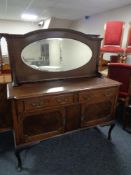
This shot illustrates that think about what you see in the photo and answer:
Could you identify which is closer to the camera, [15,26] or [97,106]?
[97,106]

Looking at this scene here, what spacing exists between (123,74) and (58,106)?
1.24 metres

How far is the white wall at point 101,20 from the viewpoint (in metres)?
4.11

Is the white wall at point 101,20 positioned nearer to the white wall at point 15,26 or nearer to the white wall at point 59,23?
the white wall at point 59,23

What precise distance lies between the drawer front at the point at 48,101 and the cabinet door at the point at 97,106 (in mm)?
151

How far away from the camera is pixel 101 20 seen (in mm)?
5023

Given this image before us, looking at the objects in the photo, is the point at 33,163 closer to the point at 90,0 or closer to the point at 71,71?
the point at 71,71

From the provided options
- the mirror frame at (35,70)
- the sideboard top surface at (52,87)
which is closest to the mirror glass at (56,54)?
the mirror frame at (35,70)

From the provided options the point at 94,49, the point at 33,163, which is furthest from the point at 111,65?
the point at 33,163

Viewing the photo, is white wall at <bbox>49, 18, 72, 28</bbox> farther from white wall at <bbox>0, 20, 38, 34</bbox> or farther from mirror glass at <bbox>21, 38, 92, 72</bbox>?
mirror glass at <bbox>21, 38, 92, 72</bbox>

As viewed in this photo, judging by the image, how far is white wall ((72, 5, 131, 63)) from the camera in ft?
13.5

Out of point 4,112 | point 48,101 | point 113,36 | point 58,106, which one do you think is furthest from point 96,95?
point 113,36

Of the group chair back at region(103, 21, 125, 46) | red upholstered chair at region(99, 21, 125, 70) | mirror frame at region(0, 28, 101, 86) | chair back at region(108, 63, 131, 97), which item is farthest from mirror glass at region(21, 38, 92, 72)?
chair back at region(103, 21, 125, 46)

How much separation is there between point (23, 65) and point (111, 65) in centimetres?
138

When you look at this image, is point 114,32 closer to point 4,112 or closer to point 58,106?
point 58,106
